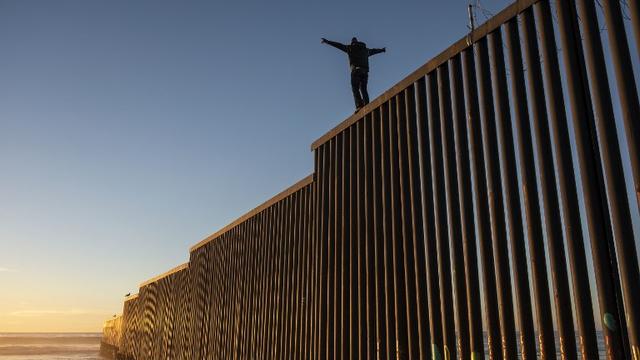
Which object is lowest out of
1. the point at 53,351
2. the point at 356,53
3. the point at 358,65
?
the point at 53,351

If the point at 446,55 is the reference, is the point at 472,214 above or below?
below

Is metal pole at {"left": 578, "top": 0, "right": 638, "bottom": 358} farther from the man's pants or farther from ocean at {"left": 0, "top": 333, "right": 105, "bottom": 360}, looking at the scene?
ocean at {"left": 0, "top": 333, "right": 105, "bottom": 360}

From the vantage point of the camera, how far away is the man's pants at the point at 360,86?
27.0ft

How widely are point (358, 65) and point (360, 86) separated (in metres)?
0.46

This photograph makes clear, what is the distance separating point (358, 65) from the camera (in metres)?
8.65

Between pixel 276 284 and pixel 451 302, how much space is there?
450cm

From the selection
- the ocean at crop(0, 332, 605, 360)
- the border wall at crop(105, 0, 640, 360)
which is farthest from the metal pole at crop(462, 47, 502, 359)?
the ocean at crop(0, 332, 605, 360)

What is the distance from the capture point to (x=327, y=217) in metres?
7.81

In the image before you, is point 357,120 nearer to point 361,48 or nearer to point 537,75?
point 361,48

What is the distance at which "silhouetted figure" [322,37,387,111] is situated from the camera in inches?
328

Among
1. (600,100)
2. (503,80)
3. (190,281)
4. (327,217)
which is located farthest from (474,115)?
(190,281)

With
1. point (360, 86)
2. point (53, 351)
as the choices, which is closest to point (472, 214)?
point (360, 86)

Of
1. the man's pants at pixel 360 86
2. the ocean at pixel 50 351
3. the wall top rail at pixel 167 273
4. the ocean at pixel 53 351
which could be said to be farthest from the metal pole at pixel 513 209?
the ocean at pixel 50 351

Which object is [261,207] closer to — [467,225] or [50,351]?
[467,225]
